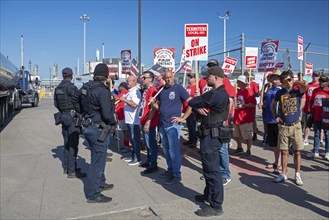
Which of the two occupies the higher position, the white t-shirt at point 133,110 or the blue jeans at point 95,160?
the white t-shirt at point 133,110

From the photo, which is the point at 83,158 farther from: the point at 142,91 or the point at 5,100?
the point at 5,100

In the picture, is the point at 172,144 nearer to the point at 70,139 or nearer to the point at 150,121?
the point at 150,121

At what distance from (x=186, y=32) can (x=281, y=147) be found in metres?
3.38

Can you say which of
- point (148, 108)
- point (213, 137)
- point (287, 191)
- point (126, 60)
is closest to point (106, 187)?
point (148, 108)

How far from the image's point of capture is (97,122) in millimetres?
5145

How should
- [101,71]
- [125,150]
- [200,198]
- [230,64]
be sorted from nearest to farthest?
[200,198]
[101,71]
[125,150]
[230,64]

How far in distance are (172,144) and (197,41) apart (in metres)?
2.89

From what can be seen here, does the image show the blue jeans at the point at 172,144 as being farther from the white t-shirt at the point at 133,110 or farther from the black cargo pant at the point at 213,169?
the white t-shirt at the point at 133,110

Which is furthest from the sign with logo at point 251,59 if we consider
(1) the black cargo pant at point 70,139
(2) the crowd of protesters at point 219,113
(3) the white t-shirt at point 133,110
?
(1) the black cargo pant at point 70,139

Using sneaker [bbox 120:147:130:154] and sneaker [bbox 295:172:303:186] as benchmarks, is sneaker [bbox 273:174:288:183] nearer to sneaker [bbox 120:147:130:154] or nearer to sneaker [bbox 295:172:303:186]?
sneaker [bbox 295:172:303:186]

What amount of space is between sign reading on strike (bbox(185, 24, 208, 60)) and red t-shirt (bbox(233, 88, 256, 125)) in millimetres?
1235

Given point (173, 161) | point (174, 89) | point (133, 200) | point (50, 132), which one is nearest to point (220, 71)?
point (174, 89)

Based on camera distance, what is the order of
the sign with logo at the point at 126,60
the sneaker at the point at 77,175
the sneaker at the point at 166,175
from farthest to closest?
the sign with logo at the point at 126,60 → the sneaker at the point at 77,175 → the sneaker at the point at 166,175

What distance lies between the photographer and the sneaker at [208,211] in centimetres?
439
